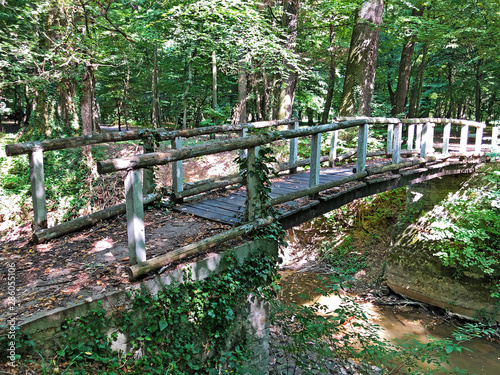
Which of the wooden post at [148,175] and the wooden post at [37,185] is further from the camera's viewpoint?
the wooden post at [148,175]

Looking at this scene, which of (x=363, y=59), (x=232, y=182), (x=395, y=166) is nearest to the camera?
(x=232, y=182)

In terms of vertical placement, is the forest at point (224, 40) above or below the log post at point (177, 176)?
above

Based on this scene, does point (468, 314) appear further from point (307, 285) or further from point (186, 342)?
point (186, 342)

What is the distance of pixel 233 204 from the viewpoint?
5102 millimetres

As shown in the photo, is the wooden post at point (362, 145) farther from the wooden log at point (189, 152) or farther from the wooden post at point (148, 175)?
the wooden post at point (148, 175)

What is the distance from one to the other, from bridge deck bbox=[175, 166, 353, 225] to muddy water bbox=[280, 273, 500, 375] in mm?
2394

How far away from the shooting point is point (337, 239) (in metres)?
11.0

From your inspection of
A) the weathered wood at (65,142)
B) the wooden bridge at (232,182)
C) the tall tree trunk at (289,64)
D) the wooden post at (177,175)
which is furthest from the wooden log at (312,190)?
the tall tree trunk at (289,64)

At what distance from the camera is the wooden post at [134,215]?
9.46 ft

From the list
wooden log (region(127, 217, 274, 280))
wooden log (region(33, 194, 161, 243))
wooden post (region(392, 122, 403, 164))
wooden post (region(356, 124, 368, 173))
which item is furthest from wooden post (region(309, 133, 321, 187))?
wooden post (region(392, 122, 403, 164))

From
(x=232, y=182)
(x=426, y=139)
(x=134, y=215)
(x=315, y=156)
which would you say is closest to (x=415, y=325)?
(x=426, y=139)

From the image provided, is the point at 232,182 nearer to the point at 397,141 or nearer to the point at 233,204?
the point at 233,204

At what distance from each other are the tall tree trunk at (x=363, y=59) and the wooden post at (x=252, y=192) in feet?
22.5

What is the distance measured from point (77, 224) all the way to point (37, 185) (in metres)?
0.70
